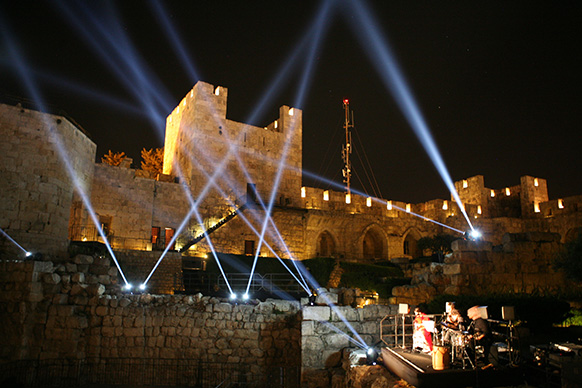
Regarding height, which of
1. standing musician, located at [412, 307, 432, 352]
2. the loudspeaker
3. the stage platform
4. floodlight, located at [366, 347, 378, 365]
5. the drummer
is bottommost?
floodlight, located at [366, 347, 378, 365]

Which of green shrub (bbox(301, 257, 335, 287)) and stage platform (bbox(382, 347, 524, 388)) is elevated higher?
green shrub (bbox(301, 257, 335, 287))

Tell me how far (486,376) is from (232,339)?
614cm

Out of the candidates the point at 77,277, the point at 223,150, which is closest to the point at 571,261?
the point at 77,277

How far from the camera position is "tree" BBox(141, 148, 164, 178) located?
103 feet

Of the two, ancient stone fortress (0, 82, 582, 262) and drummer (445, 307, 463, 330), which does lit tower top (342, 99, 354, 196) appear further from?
drummer (445, 307, 463, 330)

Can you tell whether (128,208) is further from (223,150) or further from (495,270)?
(495,270)

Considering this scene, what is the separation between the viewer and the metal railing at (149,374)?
9.05 meters

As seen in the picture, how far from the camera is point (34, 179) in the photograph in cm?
1434

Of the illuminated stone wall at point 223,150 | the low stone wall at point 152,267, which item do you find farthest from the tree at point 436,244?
the low stone wall at point 152,267

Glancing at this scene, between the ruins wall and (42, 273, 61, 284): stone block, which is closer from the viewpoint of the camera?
the ruins wall

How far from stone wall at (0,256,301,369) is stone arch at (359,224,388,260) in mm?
17128

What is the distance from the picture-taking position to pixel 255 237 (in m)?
22.5

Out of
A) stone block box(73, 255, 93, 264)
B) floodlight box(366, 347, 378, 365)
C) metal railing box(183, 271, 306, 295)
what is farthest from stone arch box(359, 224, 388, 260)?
floodlight box(366, 347, 378, 365)

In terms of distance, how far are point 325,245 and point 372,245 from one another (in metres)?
3.34
